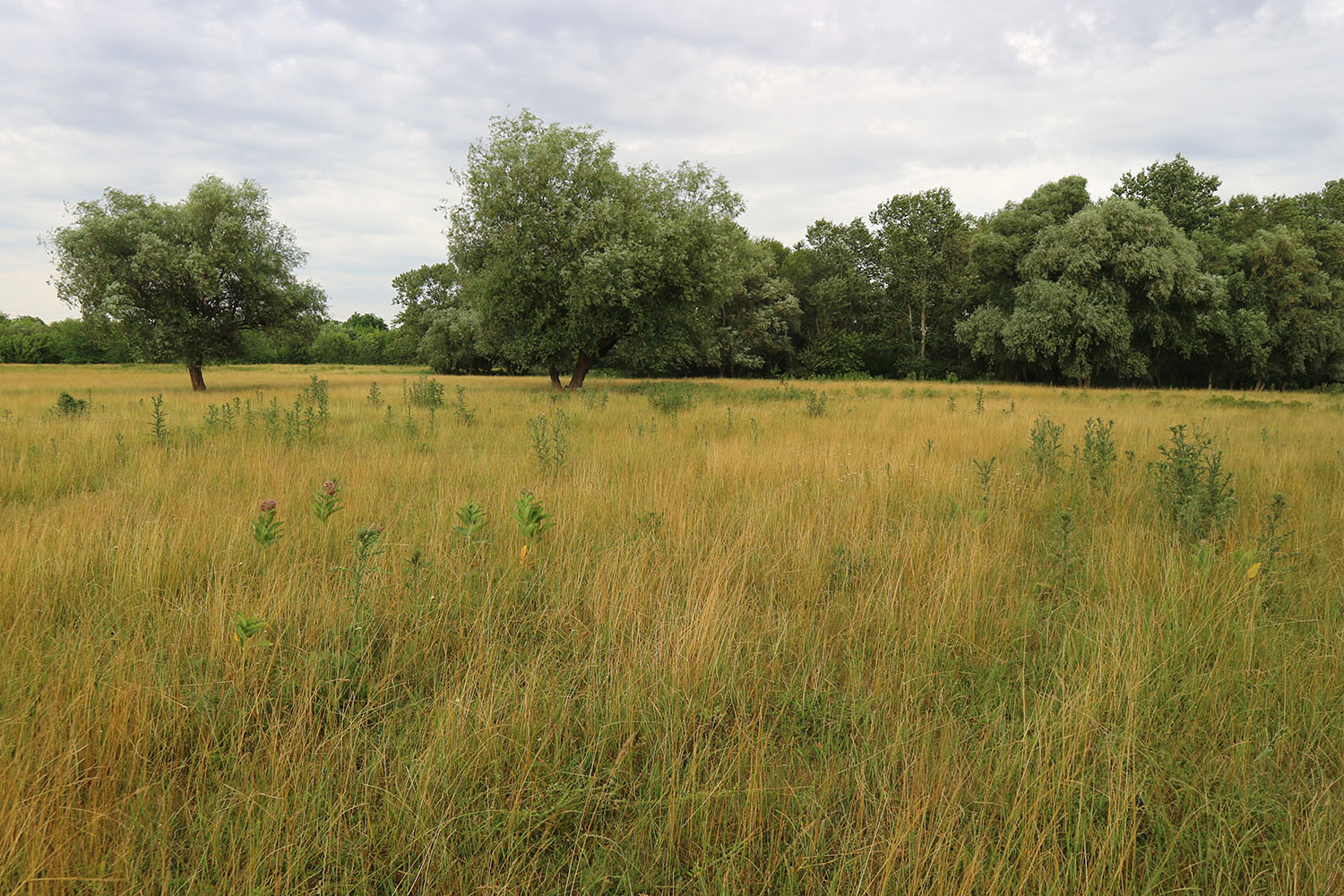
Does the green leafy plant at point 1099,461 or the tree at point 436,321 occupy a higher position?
the tree at point 436,321

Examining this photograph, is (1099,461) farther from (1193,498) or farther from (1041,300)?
(1041,300)

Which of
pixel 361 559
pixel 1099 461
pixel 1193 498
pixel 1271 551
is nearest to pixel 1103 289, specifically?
pixel 1099 461

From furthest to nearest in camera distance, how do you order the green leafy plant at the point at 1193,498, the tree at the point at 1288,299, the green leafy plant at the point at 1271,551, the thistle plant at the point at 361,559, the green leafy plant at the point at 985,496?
1. the tree at the point at 1288,299
2. the green leafy plant at the point at 985,496
3. the green leafy plant at the point at 1193,498
4. the green leafy plant at the point at 1271,551
5. the thistle plant at the point at 361,559

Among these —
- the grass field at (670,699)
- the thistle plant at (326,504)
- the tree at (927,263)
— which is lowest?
the grass field at (670,699)

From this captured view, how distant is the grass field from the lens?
150 centimetres

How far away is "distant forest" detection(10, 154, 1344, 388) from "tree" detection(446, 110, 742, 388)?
251cm

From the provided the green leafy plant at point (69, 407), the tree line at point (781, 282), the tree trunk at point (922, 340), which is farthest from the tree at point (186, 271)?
the tree trunk at point (922, 340)

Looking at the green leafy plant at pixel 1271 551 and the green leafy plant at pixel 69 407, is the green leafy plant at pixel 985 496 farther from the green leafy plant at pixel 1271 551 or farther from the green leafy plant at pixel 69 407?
the green leafy plant at pixel 69 407

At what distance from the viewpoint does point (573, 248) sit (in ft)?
61.5

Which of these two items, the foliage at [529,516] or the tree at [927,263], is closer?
the foliage at [529,516]

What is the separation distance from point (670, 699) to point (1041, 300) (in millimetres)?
31805

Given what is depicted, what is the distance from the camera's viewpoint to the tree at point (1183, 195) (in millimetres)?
34312

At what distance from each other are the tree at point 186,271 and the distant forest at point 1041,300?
0.87 metres

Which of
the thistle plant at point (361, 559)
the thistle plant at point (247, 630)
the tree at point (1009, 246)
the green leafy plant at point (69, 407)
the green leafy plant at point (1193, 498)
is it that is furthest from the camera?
the tree at point (1009, 246)
